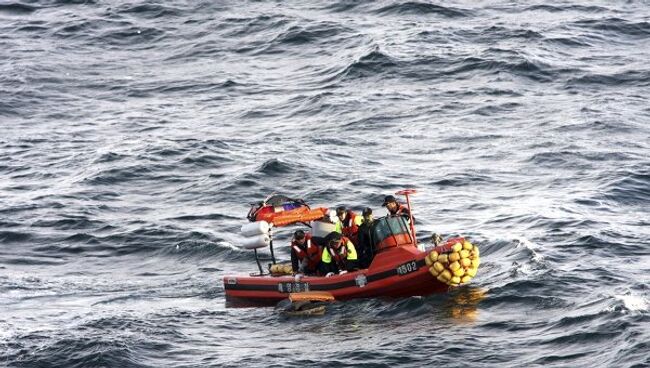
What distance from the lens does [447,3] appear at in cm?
6072

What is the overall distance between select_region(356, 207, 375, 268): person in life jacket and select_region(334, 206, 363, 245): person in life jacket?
56 centimetres

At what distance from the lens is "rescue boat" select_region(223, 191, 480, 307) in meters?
25.2

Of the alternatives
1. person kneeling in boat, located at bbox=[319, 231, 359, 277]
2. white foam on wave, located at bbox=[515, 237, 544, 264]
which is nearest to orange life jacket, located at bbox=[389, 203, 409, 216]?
person kneeling in boat, located at bbox=[319, 231, 359, 277]

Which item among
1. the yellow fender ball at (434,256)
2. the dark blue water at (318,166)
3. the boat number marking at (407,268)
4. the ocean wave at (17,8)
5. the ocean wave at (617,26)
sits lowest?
the dark blue water at (318,166)

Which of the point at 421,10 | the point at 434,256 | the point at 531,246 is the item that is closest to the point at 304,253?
the point at 434,256

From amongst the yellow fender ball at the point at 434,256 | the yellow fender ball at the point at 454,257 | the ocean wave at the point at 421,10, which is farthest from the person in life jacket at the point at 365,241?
the ocean wave at the point at 421,10

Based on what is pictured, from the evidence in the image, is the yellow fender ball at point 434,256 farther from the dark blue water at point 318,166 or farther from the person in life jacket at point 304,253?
the person in life jacket at point 304,253

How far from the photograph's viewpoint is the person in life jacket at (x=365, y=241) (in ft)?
88.9

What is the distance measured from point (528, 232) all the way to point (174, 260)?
9388mm

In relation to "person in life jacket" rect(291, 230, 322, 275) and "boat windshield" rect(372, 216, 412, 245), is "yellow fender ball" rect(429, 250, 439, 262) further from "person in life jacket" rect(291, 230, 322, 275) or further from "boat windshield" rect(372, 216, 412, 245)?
"person in life jacket" rect(291, 230, 322, 275)

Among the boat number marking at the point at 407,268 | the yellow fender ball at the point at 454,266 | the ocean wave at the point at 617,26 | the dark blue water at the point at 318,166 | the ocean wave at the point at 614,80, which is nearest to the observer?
the dark blue water at the point at 318,166

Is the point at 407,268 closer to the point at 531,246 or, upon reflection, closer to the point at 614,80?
the point at 531,246

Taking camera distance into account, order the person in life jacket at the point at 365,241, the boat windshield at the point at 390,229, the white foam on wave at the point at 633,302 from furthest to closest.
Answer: the person in life jacket at the point at 365,241 → the boat windshield at the point at 390,229 → the white foam on wave at the point at 633,302

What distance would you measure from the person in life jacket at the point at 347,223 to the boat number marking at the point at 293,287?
58.6 inches
